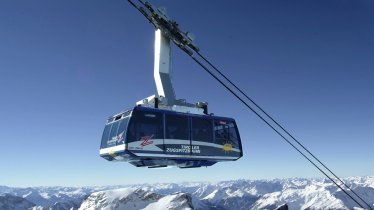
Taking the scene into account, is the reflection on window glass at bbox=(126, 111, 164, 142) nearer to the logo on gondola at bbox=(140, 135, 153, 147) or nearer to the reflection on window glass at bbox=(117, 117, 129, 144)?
the logo on gondola at bbox=(140, 135, 153, 147)

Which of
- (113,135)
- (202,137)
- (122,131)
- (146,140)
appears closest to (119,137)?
(122,131)

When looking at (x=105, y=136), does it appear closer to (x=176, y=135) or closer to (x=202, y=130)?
(x=176, y=135)

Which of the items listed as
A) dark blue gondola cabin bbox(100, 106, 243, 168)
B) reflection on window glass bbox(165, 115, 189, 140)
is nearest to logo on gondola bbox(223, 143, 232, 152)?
dark blue gondola cabin bbox(100, 106, 243, 168)

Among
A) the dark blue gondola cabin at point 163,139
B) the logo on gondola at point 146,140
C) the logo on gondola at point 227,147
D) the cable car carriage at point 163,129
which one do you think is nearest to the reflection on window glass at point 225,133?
the dark blue gondola cabin at point 163,139

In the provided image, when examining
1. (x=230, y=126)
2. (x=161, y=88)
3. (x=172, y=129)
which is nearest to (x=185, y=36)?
(x=161, y=88)

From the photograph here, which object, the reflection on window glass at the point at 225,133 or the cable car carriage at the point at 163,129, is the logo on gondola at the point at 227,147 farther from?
the cable car carriage at the point at 163,129

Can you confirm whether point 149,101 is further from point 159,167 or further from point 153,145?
point 159,167
